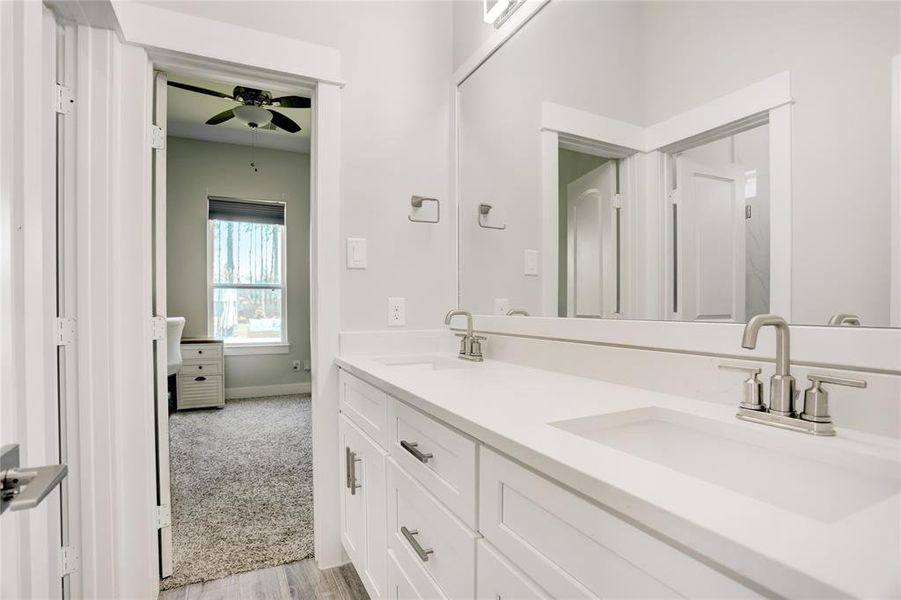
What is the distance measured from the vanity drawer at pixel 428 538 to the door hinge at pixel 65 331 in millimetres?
1063

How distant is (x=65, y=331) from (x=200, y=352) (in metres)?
3.14

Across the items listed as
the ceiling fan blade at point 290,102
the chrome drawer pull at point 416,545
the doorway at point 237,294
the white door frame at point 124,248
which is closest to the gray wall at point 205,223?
the doorway at point 237,294

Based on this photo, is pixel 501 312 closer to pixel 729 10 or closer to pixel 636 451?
pixel 636 451

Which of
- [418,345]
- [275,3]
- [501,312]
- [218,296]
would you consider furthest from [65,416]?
[218,296]

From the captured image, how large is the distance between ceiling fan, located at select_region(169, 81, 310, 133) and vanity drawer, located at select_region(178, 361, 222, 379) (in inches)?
85.2

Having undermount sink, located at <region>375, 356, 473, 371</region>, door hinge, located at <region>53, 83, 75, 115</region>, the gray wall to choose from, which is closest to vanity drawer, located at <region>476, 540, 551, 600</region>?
undermount sink, located at <region>375, 356, 473, 371</region>

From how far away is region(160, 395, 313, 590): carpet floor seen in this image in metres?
1.80

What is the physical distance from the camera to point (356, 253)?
6.02ft

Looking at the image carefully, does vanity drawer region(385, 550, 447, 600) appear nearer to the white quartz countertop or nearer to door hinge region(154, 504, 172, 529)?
the white quartz countertop

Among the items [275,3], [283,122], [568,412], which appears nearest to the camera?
[568,412]

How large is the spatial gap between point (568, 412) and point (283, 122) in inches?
133

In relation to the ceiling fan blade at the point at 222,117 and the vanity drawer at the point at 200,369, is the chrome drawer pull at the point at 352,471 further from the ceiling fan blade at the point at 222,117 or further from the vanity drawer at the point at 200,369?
the vanity drawer at the point at 200,369

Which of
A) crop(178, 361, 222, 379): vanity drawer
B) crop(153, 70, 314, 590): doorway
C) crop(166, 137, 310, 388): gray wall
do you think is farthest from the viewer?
crop(166, 137, 310, 388): gray wall

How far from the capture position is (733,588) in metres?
0.41
